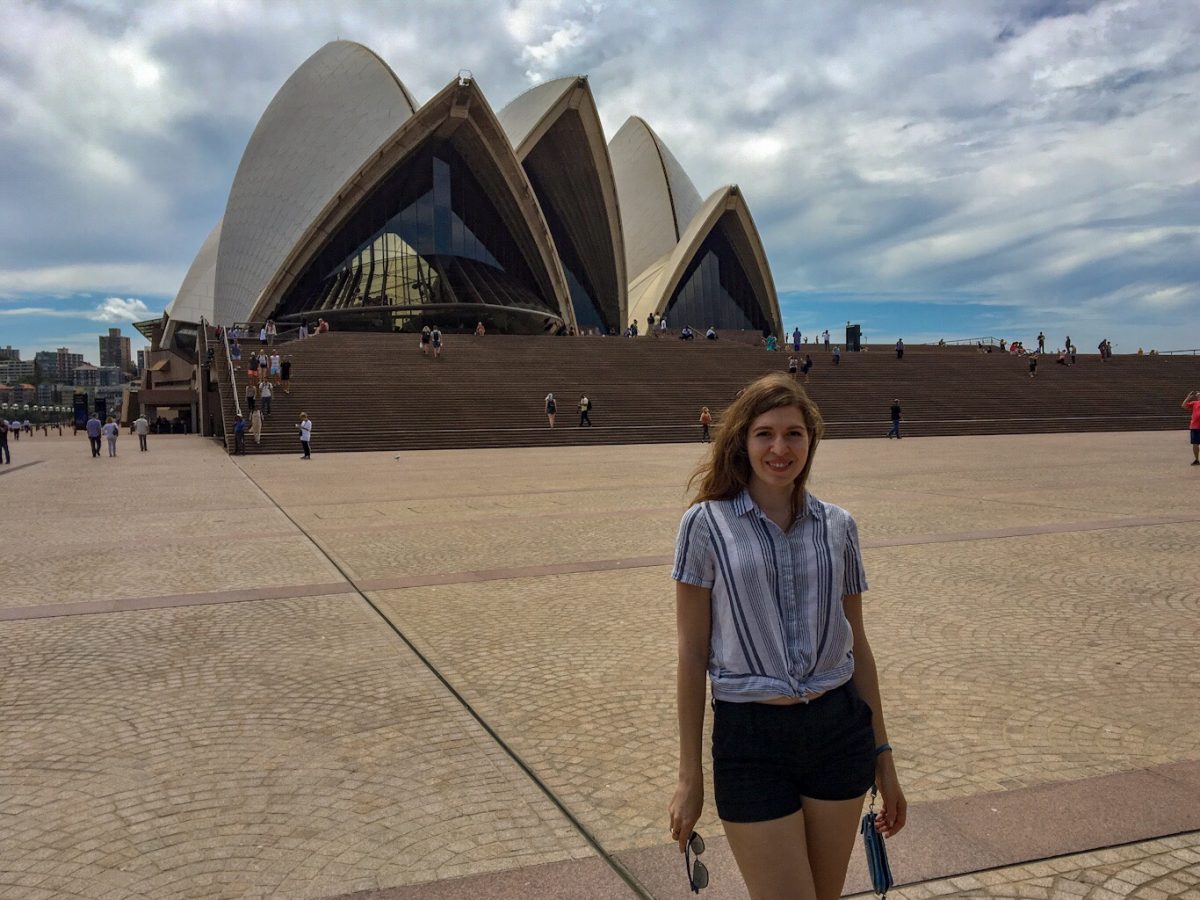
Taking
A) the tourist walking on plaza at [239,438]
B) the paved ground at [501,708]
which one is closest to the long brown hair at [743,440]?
the paved ground at [501,708]

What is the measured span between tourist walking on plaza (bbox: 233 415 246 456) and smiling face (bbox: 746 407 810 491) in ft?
64.7

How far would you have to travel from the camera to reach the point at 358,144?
41156mm

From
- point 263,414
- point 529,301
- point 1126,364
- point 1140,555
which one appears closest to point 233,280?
point 529,301

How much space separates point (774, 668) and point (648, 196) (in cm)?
5636

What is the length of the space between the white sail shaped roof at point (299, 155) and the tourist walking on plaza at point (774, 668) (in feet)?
136

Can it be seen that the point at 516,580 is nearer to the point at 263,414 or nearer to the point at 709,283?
the point at 263,414

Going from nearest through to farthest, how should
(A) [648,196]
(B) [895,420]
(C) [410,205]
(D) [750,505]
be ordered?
1. (D) [750,505]
2. (B) [895,420]
3. (C) [410,205]
4. (A) [648,196]

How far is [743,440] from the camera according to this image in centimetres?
175

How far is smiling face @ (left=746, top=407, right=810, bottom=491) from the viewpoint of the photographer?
1.68 m

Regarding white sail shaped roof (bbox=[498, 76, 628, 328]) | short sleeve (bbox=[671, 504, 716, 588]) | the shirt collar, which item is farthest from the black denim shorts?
white sail shaped roof (bbox=[498, 76, 628, 328])

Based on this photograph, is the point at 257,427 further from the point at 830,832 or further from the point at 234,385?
the point at 830,832

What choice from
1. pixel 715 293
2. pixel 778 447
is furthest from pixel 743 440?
pixel 715 293

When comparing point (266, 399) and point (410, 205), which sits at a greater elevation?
point (410, 205)

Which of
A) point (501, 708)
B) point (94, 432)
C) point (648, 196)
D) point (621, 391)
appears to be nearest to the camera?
point (501, 708)
